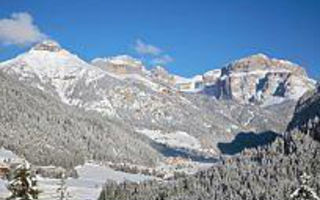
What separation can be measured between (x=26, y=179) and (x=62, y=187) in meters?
8.04

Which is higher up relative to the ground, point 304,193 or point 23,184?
point 304,193

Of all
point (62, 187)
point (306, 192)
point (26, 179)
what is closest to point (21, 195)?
point (26, 179)

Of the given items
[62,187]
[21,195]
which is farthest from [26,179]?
[62,187]

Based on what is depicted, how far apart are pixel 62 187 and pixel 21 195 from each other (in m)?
8.23

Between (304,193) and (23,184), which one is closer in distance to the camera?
(23,184)

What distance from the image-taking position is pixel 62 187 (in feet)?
155

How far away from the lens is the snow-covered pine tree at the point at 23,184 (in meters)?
39.0

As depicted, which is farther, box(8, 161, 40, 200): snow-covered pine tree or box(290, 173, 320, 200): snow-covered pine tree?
box(290, 173, 320, 200): snow-covered pine tree

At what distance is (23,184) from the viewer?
1548 inches

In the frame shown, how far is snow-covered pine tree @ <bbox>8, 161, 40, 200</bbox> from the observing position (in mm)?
39000

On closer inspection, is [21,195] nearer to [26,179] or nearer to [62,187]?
[26,179]

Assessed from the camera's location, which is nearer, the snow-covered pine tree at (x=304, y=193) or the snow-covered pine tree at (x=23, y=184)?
the snow-covered pine tree at (x=23, y=184)

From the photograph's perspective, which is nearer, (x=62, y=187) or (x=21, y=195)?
(x=21, y=195)

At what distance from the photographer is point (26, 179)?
129ft
